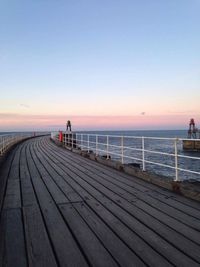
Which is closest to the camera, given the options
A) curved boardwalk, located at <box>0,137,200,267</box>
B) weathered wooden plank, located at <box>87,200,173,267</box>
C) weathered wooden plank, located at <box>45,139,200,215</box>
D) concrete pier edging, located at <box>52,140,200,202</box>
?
weathered wooden plank, located at <box>87,200,173,267</box>

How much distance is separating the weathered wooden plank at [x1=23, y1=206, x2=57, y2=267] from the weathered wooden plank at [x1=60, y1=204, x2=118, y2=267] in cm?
37

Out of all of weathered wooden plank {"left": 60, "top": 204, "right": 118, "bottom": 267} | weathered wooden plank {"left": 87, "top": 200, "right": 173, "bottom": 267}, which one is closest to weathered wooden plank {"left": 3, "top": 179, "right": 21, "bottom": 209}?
weathered wooden plank {"left": 60, "top": 204, "right": 118, "bottom": 267}

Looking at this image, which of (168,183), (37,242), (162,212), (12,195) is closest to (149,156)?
(168,183)

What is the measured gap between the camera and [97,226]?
14.3ft

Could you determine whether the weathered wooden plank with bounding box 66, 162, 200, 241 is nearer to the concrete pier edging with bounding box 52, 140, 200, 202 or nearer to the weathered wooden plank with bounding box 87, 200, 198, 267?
the weathered wooden plank with bounding box 87, 200, 198, 267

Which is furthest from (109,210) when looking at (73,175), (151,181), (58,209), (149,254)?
(73,175)

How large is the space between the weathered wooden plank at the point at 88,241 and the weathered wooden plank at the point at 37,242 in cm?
37

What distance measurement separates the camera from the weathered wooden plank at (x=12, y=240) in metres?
3.31

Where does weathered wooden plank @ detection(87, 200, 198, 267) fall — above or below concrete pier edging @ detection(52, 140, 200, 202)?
below

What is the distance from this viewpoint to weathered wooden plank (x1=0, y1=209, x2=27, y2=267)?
130 inches

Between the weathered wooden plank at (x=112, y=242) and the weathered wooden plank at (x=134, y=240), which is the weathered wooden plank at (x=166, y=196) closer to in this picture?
the weathered wooden plank at (x=134, y=240)

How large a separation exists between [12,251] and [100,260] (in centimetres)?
101

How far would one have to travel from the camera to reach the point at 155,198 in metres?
6.00

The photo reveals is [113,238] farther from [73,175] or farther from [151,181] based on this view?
[73,175]
